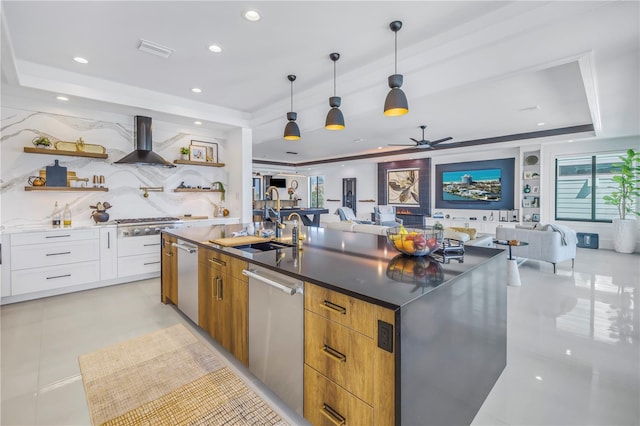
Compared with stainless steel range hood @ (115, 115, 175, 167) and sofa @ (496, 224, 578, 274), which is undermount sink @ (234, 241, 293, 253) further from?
sofa @ (496, 224, 578, 274)

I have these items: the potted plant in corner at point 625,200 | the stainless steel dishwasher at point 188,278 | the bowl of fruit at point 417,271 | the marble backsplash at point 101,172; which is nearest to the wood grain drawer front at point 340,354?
the bowl of fruit at point 417,271

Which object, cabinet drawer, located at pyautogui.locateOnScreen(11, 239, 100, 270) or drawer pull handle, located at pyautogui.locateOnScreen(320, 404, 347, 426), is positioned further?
cabinet drawer, located at pyautogui.locateOnScreen(11, 239, 100, 270)

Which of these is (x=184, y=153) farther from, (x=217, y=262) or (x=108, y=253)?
(x=217, y=262)

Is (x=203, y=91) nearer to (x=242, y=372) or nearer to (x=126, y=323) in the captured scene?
(x=126, y=323)

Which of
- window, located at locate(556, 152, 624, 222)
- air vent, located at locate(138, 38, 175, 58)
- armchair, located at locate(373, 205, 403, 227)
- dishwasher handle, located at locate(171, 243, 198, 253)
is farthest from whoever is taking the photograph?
armchair, located at locate(373, 205, 403, 227)

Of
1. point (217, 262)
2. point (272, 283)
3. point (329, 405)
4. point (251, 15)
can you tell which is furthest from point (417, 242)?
point (251, 15)

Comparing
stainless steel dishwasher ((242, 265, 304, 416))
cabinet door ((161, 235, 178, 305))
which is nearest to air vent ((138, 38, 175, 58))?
cabinet door ((161, 235, 178, 305))

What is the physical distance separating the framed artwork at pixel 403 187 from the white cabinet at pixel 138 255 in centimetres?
772

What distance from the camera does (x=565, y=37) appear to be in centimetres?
243

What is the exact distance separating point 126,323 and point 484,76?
427 cm

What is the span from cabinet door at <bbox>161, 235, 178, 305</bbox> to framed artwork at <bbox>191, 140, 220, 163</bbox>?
9.31 ft

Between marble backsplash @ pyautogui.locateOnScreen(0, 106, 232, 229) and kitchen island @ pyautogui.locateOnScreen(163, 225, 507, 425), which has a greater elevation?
marble backsplash @ pyautogui.locateOnScreen(0, 106, 232, 229)

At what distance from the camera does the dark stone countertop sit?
4.18 ft

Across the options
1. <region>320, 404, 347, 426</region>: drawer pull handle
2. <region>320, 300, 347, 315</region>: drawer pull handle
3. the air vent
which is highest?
the air vent
